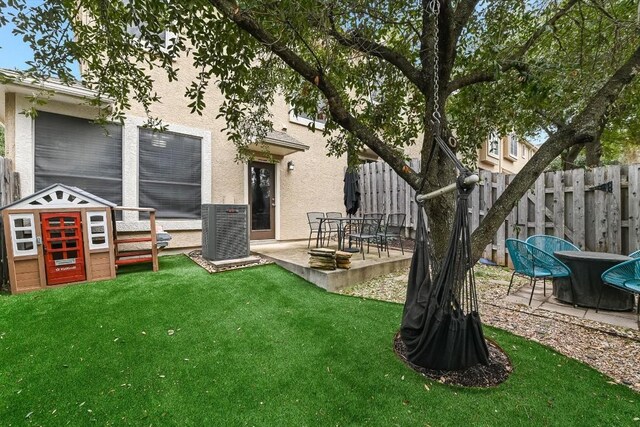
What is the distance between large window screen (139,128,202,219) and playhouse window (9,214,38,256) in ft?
7.00

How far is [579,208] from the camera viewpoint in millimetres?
4984

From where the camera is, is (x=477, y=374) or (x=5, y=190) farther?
(x=5, y=190)

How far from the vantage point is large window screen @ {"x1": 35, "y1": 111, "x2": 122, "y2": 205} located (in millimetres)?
5039

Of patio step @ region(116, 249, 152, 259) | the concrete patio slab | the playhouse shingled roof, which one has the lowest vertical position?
the concrete patio slab

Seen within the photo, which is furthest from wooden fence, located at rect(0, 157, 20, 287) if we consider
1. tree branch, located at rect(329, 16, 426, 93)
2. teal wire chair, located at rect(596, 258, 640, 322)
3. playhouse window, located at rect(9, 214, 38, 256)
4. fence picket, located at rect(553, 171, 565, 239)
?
fence picket, located at rect(553, 171, 565, 239)

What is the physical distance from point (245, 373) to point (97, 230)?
3900 mm

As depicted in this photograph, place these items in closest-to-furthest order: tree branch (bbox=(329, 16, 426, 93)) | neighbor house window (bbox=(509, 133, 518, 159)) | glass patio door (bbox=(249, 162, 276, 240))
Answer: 1. tree branch (bbox=(329, 16, 426, 93))
2. glass patio door (bbox=(249, 162, 276, 240))
3. neighbor house window (bbox=(509, 133, 518, 159))

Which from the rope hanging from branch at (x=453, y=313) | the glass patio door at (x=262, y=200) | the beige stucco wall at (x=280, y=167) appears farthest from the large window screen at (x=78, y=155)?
the rope hanging from branch at (x=453, y=313)

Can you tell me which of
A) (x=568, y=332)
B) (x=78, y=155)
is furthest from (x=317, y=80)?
(x=78, y=155)

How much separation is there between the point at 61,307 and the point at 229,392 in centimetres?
285

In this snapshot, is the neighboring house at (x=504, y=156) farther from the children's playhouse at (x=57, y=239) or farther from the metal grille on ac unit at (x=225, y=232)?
the children's playhouse at (x=57, y=239)

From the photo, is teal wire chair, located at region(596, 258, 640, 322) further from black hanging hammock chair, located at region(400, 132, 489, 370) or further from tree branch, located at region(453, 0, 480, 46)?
tree branch, located at region(453, 0, 480, 46)

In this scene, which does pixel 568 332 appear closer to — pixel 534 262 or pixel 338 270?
pixel 534 262

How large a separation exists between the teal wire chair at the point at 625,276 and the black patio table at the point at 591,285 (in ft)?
0.52
